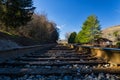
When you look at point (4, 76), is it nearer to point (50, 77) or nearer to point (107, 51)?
point (50, 77)

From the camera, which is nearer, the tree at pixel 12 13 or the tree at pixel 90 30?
the tree at pixel 12 13

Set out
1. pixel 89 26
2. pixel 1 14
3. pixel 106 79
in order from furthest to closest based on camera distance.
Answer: pixel 89 26 < pixel 1 14 < pixel 106 79

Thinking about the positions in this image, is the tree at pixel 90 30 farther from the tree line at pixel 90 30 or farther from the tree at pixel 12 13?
the tree at pixel 12 13

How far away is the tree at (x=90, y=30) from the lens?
97812mm

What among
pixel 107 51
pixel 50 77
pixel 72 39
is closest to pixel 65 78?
pixel 50 77

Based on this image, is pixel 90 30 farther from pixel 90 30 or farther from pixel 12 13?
pixel 12 13

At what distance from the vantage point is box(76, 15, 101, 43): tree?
321ft

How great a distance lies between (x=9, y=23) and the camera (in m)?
32.8

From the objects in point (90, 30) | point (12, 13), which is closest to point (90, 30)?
point (90, 30)

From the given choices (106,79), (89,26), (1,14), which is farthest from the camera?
(89,26)

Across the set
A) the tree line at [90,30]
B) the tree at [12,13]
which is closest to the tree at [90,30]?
the tree line at [90,30]

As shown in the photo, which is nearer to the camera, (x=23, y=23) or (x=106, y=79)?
(x=106, y=79)

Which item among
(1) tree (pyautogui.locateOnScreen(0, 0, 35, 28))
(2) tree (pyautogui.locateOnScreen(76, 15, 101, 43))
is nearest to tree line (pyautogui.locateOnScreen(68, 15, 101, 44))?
(2) tree (pyautogui.locateOnScreen(76, 15, 101, 43))

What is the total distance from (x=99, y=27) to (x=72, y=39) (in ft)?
99.4
